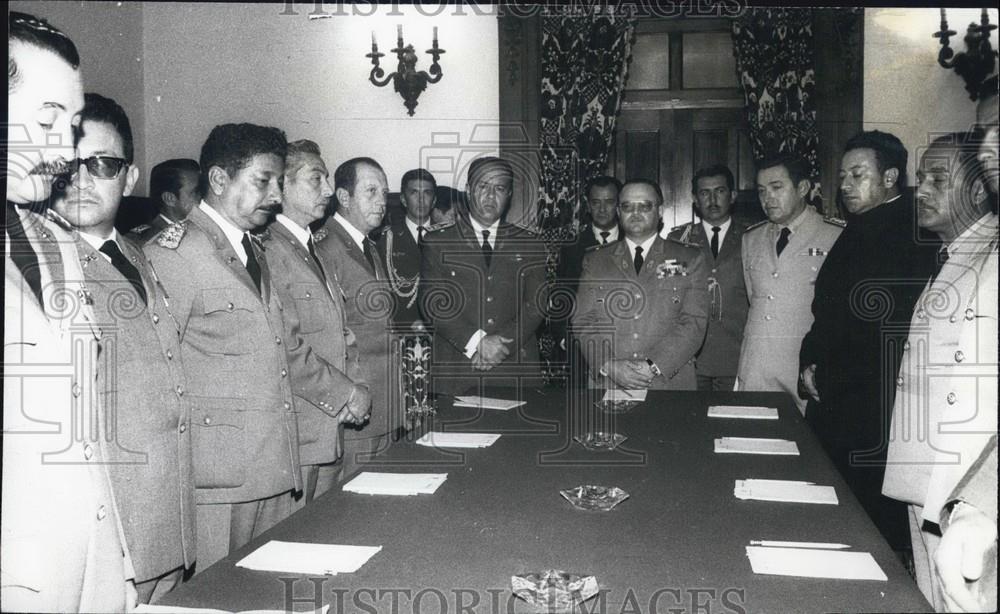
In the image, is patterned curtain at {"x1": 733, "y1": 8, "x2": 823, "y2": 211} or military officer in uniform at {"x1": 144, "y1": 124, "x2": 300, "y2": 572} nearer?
military officer in uniform at {"x1": 144, "y1": 124, "x2": 300, "y2": 572}

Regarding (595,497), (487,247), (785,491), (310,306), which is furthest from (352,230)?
(785,491)

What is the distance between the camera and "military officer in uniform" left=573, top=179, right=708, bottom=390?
3.93m

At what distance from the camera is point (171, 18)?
18.8ft

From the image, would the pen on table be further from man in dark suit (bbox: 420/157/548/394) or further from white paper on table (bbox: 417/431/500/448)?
man in dark suit (bbox: 420/157/548/394)

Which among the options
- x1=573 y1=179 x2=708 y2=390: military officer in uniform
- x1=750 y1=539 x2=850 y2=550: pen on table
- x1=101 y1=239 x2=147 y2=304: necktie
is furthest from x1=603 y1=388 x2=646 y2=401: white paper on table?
x1=101 y1=239 x2=147 y2=304: necktie

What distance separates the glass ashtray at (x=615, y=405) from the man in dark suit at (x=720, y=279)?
1.33 m

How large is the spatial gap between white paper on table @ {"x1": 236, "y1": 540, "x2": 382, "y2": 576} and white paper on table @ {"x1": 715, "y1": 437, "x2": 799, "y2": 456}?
123cm

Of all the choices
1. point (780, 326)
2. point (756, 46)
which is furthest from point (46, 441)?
point (756, 46)

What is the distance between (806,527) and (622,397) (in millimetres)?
1542

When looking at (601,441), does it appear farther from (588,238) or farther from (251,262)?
(588,238)

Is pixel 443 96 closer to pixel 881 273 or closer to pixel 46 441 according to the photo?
pixel 881 273

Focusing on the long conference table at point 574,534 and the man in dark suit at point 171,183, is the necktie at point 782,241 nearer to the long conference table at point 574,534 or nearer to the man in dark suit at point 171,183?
the long conference table at point 574,534

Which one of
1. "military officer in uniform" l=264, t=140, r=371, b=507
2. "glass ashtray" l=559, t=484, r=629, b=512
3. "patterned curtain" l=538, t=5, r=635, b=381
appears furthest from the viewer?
"patterned curtain" l=538, t=5, r=635, b=381

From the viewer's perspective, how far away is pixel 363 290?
3.59 m
